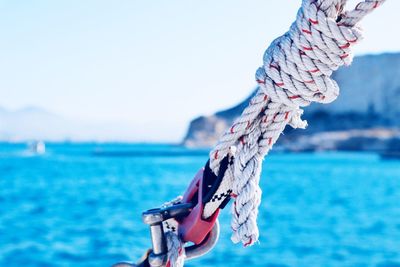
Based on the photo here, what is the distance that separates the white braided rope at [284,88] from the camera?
3.45ft

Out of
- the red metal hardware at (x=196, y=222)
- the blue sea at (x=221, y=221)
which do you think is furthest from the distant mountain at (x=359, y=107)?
the red metal hardware at (x=196, y=222)

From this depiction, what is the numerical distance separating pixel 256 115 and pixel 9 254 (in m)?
8.22

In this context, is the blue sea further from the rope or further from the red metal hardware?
the rope

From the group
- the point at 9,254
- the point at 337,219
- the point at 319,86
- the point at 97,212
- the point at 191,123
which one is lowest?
the point at 319,86

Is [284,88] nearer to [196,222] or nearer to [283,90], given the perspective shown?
[283,90]

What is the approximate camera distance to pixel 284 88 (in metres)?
1.13

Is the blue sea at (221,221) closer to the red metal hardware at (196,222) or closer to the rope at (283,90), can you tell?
the red metal hardware at (196,222)

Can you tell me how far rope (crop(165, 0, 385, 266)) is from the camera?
105 cm

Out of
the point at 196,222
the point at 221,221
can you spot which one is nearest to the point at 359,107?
the point at 221,221

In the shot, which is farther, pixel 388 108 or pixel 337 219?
pixel 388 108

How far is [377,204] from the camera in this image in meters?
17.0

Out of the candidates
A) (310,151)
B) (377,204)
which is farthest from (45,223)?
(310,151)

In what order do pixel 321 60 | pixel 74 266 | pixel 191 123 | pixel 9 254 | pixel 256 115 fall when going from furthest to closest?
1. pixel 191 123
2. pixel 9 254
3. pixel 74 266
4. pixel 256 115
5. pixel 321 60

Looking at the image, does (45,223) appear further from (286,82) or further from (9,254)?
(286,82)
